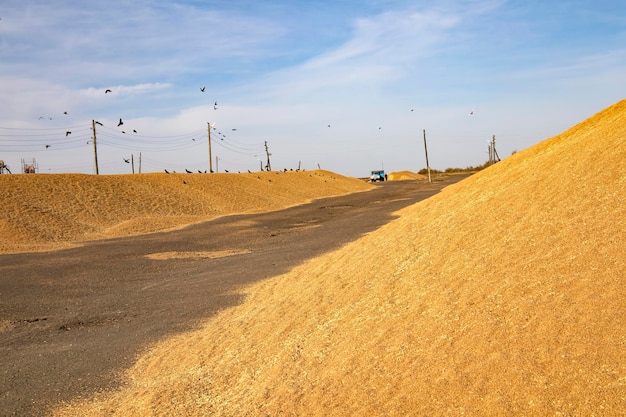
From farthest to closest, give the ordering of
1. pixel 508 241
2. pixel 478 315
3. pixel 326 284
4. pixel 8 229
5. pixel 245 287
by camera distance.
→ pixel 8 229, pixel 245 287, pixel 326 284, pixel 508 241, pixel 478 315

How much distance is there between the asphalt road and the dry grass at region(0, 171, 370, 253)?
4.07m

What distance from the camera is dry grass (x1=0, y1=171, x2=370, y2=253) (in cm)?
2780

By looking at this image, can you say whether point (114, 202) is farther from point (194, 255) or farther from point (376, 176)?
point (376, 176)

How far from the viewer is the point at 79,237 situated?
27719mm

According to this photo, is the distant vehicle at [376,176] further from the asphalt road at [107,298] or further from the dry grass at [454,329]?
the dry grass at [454,329]

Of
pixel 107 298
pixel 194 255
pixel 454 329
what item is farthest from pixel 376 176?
pixel 454 329

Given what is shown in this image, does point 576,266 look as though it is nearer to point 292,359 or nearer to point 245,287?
point 292,359

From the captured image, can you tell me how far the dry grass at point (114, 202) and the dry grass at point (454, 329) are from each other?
1855 cm

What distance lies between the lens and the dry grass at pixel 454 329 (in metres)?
5.13

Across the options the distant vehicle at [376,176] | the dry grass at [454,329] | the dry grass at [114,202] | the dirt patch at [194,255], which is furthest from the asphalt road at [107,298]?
the distant vehicle at [376,176]

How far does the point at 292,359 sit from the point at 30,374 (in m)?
4.09

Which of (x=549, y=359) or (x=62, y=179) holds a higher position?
(x=62, y=179)

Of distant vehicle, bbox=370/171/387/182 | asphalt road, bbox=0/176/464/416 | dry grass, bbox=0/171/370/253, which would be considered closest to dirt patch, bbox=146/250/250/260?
asphalt road, bbox=0/176/464/416

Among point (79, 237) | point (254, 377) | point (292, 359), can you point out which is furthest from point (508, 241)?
point (79, 237)
